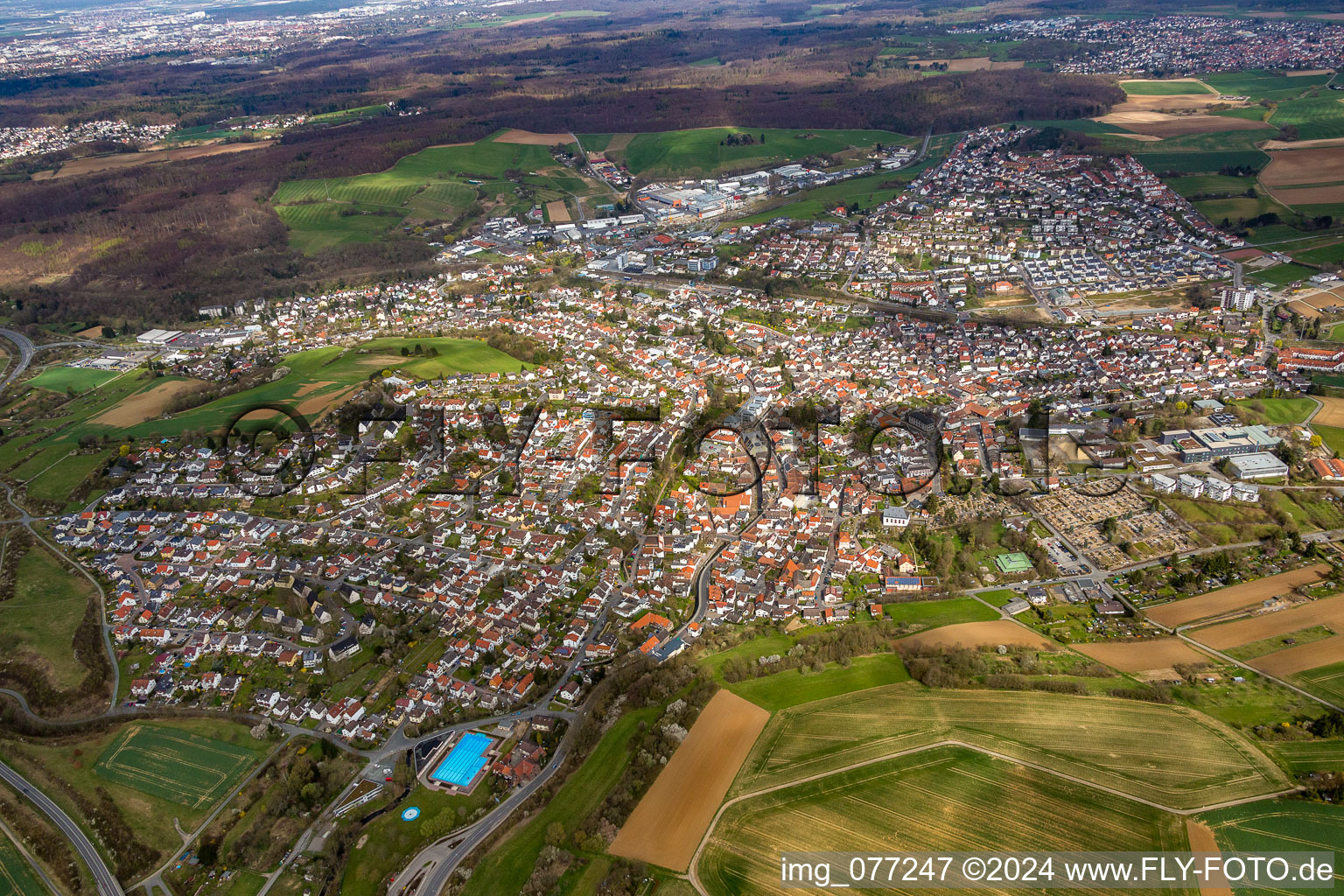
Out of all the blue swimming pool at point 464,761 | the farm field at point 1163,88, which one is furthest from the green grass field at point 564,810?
the farm field at point 1163,88

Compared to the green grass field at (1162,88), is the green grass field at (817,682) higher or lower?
lower

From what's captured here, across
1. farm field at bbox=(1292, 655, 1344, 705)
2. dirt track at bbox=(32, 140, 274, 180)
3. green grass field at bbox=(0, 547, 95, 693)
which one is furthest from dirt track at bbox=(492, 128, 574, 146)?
farm field at bbox=(1292, 655, 1344, 705)

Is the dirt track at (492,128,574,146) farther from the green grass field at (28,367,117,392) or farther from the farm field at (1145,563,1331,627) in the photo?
the farm field at (1145,563,1331,627)

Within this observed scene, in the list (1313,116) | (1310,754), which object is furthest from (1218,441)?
(1313,116)

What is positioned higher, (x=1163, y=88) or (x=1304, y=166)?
(x=1163, y=88)

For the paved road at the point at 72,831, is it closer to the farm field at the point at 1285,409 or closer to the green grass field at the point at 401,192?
the farm field at the point at 1285,409

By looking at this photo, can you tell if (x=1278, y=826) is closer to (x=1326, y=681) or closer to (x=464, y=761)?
(x=1326, y=681)
